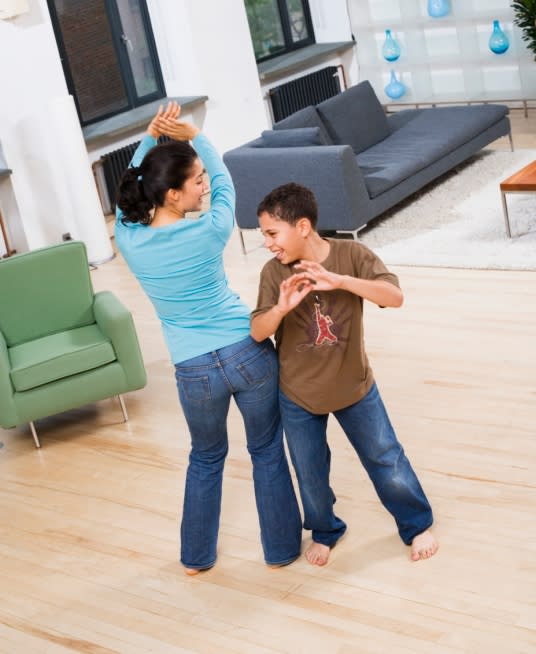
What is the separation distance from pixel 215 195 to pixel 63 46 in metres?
6.14

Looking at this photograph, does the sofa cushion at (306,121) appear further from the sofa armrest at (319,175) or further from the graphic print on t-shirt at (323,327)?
the graphic print on t-shirt at (323,327)

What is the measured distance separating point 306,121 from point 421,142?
0.92 m

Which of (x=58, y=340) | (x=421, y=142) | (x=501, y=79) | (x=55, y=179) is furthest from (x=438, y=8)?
(x=58, y=340)

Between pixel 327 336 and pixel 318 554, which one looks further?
pixel 318 554

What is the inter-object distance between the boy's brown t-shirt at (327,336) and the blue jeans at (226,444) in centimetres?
11

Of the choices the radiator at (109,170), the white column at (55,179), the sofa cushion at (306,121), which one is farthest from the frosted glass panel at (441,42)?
the white column at (55,179)

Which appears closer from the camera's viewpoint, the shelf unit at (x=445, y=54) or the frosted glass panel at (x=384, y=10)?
the shelf unit at (x=445, y=54)

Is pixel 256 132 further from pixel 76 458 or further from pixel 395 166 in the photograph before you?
pixel 76 458

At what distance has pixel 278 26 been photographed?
36.1 ft

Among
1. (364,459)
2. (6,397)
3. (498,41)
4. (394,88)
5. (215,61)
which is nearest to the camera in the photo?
(364,459)

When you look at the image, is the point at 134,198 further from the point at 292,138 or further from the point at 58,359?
the point at 292,138

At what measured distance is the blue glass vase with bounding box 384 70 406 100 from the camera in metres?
10.7

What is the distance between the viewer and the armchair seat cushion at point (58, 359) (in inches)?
195

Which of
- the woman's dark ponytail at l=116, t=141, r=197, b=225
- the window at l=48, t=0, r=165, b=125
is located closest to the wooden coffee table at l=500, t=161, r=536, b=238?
the woman's dark ponytail at l=116, t=141, r=197, b=225
